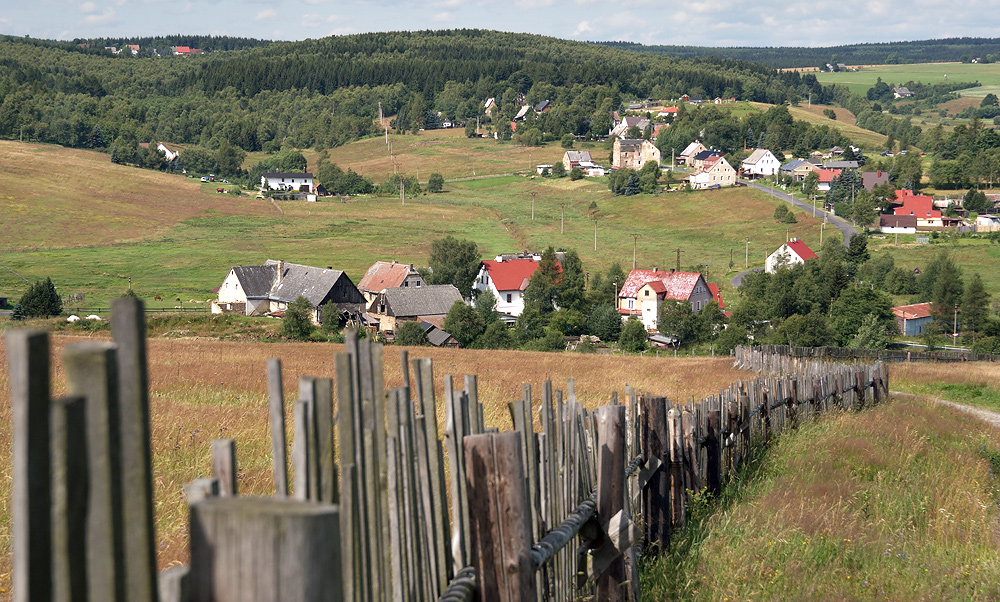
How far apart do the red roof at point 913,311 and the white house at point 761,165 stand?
8519cm

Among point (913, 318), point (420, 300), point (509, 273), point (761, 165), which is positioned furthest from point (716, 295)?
point (761, 165)

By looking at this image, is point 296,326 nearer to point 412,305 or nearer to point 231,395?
point 412,305

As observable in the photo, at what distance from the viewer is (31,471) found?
1316 millimetres

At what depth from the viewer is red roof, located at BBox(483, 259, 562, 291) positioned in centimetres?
7606

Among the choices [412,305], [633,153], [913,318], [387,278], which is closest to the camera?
[412,305]

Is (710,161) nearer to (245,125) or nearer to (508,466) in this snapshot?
(245,125)

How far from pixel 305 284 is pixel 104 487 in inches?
2643

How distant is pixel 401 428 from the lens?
9.99 feet

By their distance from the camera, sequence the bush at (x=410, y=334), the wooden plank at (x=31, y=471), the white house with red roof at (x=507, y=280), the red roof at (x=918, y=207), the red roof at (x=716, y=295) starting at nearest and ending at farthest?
the wooden plank at (x=31, y=471) < the bush at (x=410, y=334) < the red roof at (x=716, y=295) < the white house with red roof at (x=507, y=280) < the red roof at (x=918, y=207)

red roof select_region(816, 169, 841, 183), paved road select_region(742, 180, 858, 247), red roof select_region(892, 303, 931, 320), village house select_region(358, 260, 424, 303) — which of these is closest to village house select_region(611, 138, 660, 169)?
paved road select_region(742, 180, 858, 247)

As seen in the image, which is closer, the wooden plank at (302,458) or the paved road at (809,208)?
the wooden plank at (302,458)

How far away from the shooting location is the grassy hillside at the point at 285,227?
77812 millimetres

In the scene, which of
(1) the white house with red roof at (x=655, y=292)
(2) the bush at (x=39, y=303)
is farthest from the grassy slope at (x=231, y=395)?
(1) the white house with red roof at (x=655, y=292)

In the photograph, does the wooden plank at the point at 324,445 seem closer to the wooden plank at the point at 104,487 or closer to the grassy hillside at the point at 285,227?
the wooden plank at the point at 104,487
